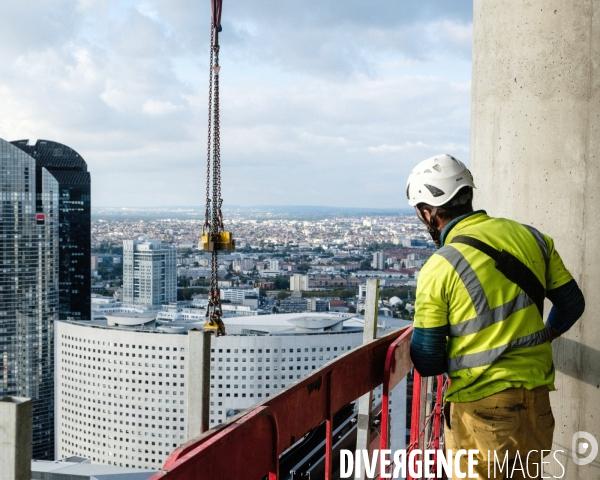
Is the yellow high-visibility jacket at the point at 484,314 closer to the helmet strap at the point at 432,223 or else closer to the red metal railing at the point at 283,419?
the helmet strap at the point at 432,223

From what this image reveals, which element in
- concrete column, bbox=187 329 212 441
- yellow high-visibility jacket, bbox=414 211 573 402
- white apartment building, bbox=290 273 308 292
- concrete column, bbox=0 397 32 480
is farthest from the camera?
white apartment building, bbox=290 273 308 292

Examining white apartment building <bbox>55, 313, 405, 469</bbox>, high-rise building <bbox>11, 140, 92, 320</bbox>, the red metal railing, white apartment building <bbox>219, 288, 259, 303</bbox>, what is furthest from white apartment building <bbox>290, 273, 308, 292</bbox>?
the red metal railing

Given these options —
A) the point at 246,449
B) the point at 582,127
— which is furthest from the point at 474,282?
the point at 582,127

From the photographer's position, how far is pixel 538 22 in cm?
384

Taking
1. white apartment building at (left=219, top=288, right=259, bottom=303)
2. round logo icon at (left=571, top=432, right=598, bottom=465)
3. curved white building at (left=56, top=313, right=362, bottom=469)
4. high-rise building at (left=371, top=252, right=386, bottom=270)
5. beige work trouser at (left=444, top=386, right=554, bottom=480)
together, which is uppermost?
beige work trouser at (left=444, top=386, right=554, bottom=480)

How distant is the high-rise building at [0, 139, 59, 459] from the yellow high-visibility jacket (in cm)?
8190

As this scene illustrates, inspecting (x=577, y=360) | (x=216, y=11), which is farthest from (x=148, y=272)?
(x=577, y=360)

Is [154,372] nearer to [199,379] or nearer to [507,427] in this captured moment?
[507,427]

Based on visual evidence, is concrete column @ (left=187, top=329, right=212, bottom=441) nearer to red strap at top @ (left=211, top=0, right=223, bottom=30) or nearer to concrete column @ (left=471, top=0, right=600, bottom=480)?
concrete column @ (left=471, top=0, right=600, bottom=480)

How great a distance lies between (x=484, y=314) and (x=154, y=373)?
226 ft

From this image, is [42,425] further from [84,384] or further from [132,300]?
[132,300]

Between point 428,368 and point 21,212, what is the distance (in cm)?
8490

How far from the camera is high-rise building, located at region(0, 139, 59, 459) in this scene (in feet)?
260

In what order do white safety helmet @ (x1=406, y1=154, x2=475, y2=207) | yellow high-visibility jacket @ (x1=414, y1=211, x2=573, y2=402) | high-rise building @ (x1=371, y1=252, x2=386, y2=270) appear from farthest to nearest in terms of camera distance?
1. high-rise building @ (x1=371, y1=252, x2=386, y2=270)
2. white safety helmet @ (x1=406, y1=154, x2=475, y2=207)
3. yellow high-visibility jacket @ (x1=414, y1=211, x2=573, y2=402)
